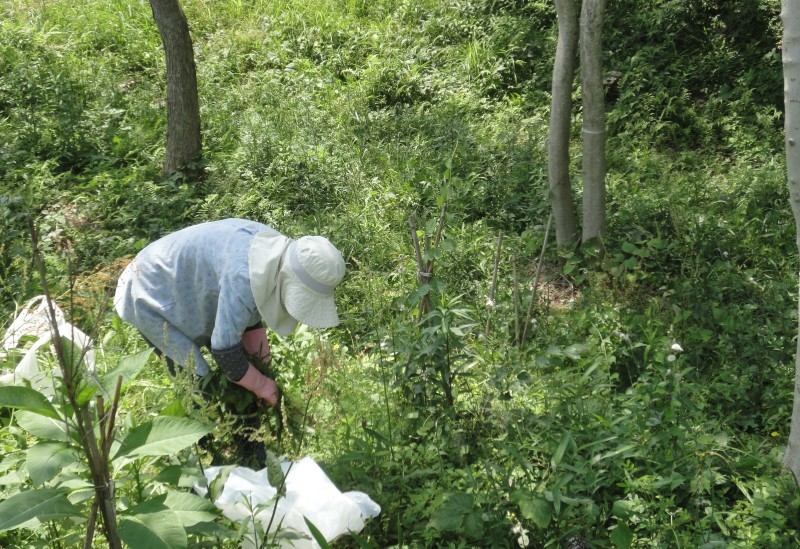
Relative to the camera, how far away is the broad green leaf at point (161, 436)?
79.3 inches

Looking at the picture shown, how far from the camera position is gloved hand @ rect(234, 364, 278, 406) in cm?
305

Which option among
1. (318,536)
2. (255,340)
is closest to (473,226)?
(255,340)

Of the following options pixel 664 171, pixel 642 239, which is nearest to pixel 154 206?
pixel 642 239

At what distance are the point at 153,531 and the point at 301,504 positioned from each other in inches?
32.1

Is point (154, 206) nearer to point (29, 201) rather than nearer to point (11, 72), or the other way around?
point (29, 201)

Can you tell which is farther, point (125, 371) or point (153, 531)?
point (125, 371)

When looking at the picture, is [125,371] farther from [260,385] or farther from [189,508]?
[260,385]

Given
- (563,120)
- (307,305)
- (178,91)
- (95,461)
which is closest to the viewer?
(95,461)

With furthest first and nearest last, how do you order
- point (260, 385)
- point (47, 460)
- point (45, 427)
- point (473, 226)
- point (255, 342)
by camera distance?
point (473, 226) < point (255, 342) < point (260, 385) < point (45, 427) < point (47, 460)

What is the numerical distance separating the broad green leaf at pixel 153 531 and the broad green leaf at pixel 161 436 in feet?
0.52

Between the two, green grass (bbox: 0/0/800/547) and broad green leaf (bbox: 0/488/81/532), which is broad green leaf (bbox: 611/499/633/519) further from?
broad green leaf (bbox: 0/488/81/532)

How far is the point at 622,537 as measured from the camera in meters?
2.48

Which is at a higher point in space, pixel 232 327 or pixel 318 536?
pixel 232 327

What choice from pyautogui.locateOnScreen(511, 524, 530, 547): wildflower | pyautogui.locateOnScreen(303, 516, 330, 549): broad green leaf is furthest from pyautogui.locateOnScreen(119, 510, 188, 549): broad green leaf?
pyautogui.locateOnScreen(511, 524, 530, 547): wildflower
